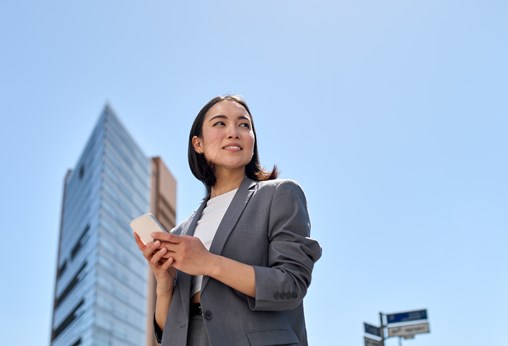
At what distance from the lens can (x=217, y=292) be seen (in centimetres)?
197

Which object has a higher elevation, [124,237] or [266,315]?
[124,237]

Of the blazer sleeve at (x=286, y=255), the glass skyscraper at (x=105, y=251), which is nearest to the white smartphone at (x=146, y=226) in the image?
the blazer sleeve at (x=286, y=255)

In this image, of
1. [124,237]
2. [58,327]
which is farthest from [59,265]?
[124,237]

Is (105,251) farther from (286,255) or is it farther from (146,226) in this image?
(286,255)

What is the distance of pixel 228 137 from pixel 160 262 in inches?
22.3

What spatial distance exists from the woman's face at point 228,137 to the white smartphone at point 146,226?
16.8 inches

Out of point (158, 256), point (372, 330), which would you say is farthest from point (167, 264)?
point (372, 330)

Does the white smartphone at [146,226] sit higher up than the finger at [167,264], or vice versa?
the white smartphone at [146,226]

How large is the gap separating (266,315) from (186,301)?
29 cm

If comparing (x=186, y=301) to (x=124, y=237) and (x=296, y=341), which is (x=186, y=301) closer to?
(x=296, y=341)

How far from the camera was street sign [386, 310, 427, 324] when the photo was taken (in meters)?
14.6


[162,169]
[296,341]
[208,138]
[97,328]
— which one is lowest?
[296,341]

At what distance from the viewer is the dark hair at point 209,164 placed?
2.48m

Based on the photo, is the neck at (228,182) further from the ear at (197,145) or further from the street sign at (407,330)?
the street sign at (407,330)
